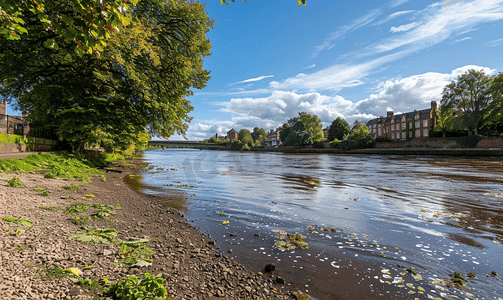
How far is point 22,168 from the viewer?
8094mm

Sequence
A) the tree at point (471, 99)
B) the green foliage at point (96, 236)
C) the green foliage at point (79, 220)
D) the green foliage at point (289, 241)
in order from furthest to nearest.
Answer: the tree at point (471, 99)
the green foliage at point (289, 241)
the green foliage at point (79, 220)
the green foliage at point (96, 236)

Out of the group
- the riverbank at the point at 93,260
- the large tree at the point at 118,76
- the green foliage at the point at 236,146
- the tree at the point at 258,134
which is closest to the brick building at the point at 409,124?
the green foliage at the point at 236,146

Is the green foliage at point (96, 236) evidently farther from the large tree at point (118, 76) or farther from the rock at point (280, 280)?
the large tree at point (118, 76)

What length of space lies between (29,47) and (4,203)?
10.4m

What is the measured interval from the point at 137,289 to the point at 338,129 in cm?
9695

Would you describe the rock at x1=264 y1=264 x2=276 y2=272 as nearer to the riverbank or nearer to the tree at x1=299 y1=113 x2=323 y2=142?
the riverbank

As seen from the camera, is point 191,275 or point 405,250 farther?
point 405,250

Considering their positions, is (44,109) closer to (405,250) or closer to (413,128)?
(405,250)

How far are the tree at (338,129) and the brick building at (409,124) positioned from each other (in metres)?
15.1

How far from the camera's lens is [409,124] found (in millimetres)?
82875

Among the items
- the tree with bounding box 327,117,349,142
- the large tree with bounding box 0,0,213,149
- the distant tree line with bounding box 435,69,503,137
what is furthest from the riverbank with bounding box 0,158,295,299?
the tree with bounding box 327,117,349,142

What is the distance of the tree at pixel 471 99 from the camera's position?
175ft

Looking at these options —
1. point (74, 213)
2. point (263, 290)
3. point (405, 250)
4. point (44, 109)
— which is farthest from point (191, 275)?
point (44, 109)

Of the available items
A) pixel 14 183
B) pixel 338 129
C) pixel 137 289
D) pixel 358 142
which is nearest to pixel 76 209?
pixel 14 183
